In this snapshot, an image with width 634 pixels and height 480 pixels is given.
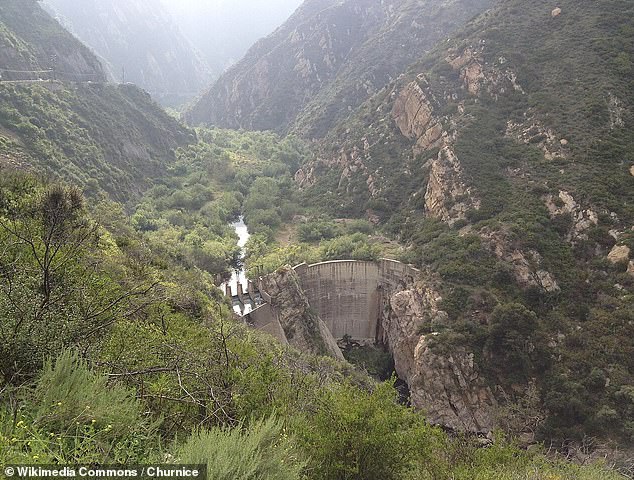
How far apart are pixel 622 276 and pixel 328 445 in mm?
24577

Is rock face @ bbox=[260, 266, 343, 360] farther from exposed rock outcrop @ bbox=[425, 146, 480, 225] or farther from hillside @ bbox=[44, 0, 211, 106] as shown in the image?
hillside @ bbox=[44, 0, 211, 106]

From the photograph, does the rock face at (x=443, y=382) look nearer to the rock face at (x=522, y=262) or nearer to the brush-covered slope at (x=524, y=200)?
the brush-covered slope at (x=524, y=200)

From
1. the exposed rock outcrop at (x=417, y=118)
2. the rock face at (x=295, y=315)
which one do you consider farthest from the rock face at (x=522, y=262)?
the exposed rock outcrop at (x=417, y=118)

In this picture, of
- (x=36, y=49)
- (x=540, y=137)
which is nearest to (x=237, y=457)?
(x=540, y=137)

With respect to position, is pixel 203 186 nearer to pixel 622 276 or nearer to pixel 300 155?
pixel 300 155

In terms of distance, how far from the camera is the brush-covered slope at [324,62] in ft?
262

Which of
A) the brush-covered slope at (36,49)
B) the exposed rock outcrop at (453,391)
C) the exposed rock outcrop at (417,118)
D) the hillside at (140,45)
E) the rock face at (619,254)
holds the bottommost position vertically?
the exposed rock outcrop at (453,391)

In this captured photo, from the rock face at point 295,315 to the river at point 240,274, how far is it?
7.20ft

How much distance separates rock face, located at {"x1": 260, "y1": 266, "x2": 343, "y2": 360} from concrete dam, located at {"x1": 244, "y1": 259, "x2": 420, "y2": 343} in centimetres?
149

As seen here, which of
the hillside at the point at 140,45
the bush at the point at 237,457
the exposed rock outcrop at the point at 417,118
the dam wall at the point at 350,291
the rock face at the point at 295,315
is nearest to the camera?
the bush at the point at 237,457

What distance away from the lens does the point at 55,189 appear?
604 inches

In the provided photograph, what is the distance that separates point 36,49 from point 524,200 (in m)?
62.5

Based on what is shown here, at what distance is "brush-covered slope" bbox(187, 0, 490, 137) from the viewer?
8000 centimetres

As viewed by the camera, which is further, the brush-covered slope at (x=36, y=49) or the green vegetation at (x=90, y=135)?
the brush-covered slope at (x=36, y=49)
